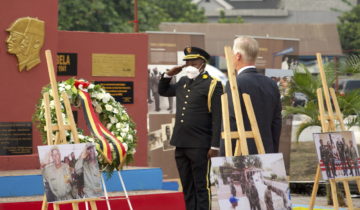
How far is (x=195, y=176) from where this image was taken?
9812mm

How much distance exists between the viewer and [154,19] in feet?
108

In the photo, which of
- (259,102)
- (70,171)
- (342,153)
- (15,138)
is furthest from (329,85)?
(70,171)

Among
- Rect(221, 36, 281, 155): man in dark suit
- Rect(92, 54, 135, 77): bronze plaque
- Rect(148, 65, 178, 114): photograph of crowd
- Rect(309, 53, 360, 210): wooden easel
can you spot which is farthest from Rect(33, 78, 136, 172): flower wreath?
Rect(148, 65, 178, 114): photograph of crowd

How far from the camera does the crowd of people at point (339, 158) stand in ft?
33.2

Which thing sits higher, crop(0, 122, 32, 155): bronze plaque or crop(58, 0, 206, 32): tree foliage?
crop(58, 0, 206, 32): tree foliage

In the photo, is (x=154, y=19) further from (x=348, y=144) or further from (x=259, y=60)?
(x=348, y=144)

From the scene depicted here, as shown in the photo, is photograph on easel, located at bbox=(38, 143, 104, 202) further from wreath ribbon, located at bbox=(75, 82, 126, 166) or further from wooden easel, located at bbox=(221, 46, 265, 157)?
wooden easel, located at bbox=(221, 46, 265, 157)

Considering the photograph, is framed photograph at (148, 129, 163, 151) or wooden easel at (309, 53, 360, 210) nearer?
wooden easel at (309, 53, 360, 210)

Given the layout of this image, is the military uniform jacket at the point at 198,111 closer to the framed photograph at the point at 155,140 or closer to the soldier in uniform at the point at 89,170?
the soldier in uniform at the point at 89,170

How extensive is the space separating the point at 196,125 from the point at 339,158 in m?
1.55

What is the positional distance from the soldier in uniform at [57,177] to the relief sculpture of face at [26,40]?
438 cm

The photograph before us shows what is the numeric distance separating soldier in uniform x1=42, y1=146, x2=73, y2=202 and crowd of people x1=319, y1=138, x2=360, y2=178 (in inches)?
116

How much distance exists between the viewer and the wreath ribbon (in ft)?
30.4

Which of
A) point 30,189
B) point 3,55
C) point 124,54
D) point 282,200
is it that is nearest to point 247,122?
point 282,200
